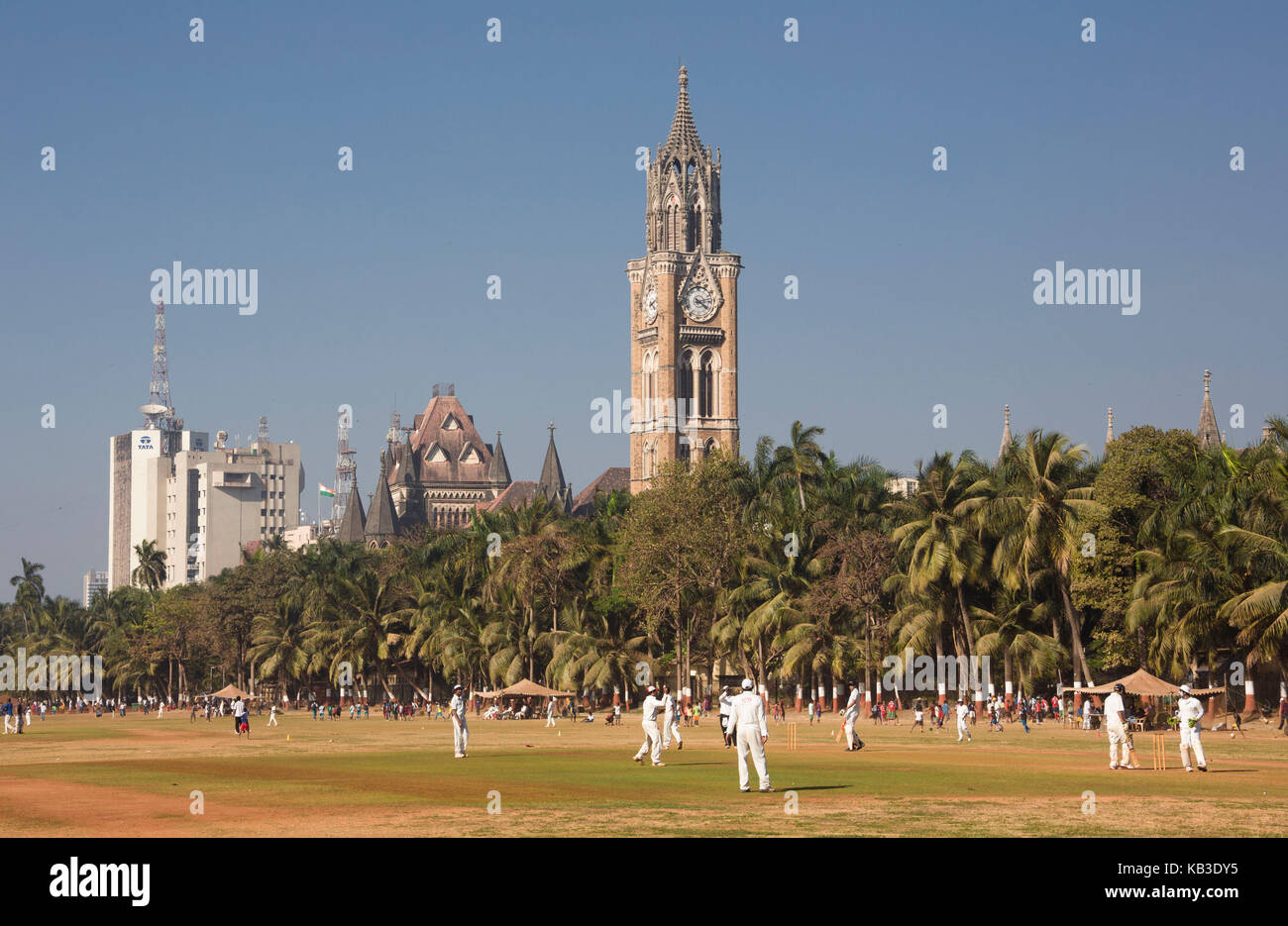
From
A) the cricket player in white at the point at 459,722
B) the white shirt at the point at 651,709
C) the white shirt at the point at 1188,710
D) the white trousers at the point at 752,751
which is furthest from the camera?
the cricket player in white at the point at 459,722

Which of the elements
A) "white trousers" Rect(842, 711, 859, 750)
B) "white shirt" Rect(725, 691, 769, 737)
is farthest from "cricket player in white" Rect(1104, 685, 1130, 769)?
"white shirt" Rect(725, 691, 769, 737)

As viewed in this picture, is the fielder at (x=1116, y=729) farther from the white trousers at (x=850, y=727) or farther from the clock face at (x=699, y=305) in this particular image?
the clock face at (x=699, y=305)

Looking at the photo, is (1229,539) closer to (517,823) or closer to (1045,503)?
(1045,503)

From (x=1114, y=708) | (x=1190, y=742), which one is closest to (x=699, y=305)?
(x=1114, y=708)

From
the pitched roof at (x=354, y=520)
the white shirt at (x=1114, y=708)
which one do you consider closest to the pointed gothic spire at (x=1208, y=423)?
the white shirt at (x=1114, y=708)

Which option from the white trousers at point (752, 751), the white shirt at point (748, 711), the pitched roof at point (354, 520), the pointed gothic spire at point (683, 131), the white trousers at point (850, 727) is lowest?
the white trousers at point (850, 727)
